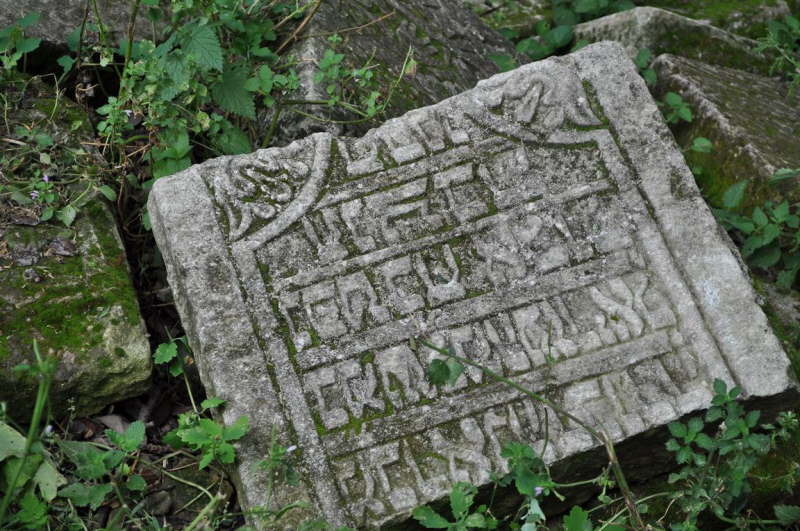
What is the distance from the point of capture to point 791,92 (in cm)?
384

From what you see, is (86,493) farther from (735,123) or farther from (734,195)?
(735,123)

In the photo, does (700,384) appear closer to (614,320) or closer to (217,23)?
(614,320)

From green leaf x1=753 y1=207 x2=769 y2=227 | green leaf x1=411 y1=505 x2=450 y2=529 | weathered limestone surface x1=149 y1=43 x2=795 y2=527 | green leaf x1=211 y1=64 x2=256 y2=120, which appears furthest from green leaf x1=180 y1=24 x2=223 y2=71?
green leaf x1=753 y1=207 x2=769 y2=227

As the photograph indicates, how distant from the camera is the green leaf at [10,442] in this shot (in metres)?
2.57

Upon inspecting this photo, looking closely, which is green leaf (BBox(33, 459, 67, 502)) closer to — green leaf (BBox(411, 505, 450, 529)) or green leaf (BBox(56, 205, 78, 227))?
green leaf (BBox(56, 205, 78, 227))

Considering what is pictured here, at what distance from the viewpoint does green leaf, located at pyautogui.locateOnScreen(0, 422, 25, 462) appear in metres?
2.57

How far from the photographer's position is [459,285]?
2744 mm

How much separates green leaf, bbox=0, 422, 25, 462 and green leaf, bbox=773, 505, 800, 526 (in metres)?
2.27

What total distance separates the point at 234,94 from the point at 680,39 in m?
2.22

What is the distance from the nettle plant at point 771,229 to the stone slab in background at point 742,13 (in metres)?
1.49

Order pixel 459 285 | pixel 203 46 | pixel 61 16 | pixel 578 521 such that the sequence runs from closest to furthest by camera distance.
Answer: pixel 578 521 < pixel 459 285 < pixel 203 46 < pixel 61 16

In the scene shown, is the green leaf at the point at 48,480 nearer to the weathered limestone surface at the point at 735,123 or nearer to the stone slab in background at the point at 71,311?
the stone slab in background at the point at 71,311

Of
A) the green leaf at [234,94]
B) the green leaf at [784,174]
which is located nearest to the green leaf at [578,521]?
the green leaf at [784,174]

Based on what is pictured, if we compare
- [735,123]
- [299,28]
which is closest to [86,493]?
[299,28]
